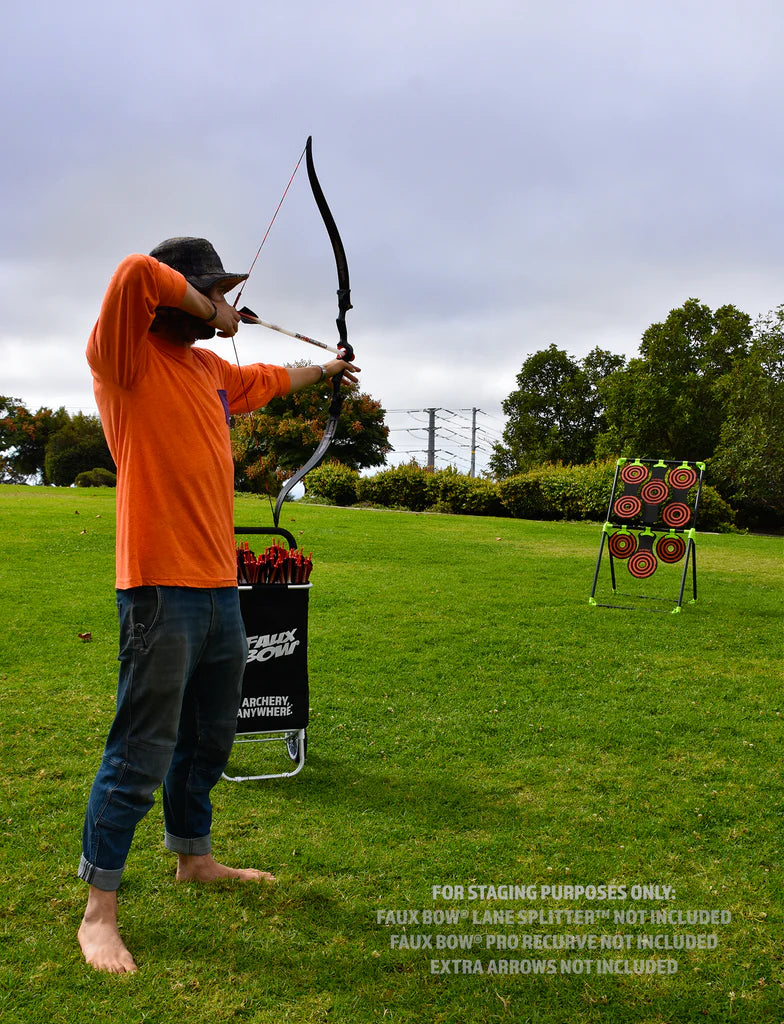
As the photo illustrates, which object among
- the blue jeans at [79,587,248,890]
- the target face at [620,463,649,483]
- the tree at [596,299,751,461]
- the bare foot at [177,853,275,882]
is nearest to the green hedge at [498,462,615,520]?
the target face at [620,463,649,483]

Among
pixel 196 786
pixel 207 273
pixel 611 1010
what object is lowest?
pixel 611 1010

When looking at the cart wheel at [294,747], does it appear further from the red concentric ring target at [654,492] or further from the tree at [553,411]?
the tree at [553,411]

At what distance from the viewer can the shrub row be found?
18781mm

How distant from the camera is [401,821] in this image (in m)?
3.32

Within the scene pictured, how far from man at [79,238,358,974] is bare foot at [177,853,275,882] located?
364 mm

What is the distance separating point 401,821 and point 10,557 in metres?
7.19

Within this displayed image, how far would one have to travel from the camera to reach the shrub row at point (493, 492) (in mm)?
18781

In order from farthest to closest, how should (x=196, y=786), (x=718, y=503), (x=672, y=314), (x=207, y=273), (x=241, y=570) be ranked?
(x=672, y=314) < (x=718, y=503) < (x=241, y=570) < (x=196, y=786) < (x=207, y=273)

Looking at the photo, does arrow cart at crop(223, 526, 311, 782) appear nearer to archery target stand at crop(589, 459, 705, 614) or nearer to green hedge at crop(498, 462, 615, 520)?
archery target stand at crop(589, 459, 705, 614)

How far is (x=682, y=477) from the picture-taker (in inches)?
337

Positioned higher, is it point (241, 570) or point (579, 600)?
point (241, 570)

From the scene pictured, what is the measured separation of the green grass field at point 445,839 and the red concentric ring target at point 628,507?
2.06m

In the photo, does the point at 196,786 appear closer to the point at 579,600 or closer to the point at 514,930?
the point at 514,930

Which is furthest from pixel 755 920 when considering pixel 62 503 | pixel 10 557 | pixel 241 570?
pixel 62 503
